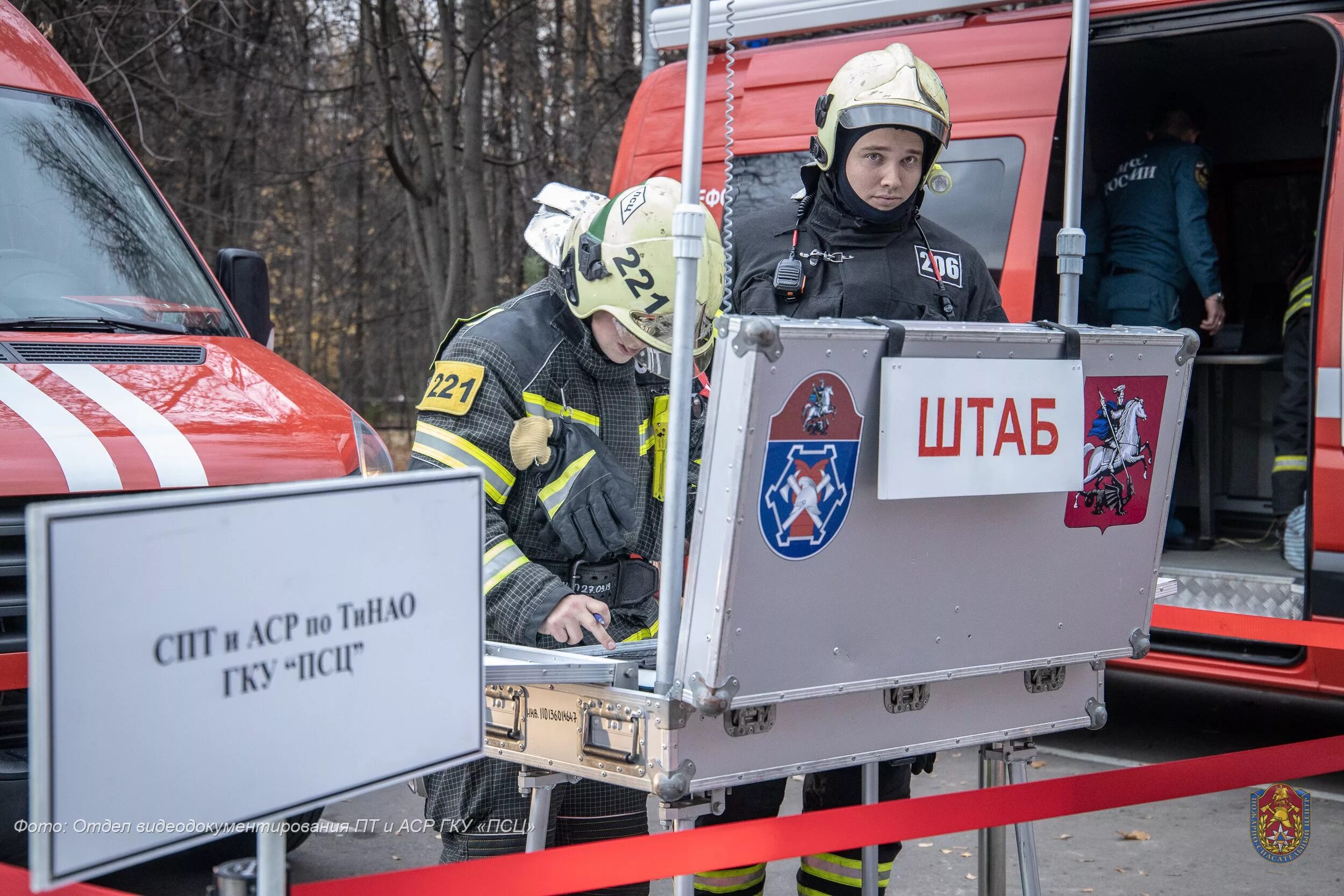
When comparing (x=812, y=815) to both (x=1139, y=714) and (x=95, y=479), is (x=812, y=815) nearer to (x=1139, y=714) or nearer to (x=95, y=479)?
(x=95, y=479)

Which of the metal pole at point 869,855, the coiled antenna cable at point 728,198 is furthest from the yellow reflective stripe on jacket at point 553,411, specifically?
the metal pole at point 869,855

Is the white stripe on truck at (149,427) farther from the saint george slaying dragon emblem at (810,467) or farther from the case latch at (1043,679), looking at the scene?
the case latch at (1043,679)

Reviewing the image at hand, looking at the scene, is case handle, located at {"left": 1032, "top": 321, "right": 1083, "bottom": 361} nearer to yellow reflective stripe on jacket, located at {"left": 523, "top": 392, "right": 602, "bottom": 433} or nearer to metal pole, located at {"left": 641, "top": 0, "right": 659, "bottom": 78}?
yellow reflective stripe on jacket, located at {"left": 523, "top": 392, "right": 602, "bottom": 433}

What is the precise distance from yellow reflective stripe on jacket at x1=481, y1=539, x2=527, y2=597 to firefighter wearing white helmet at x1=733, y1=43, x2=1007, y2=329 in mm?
989

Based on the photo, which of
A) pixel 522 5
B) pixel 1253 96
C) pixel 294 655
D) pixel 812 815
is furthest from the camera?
pixel 522 5

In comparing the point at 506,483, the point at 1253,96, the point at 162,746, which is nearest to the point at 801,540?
the point at 506,483

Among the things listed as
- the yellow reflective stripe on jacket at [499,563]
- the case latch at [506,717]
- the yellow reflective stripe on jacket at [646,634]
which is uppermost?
the yellow reflective stripe on jacket at [499,563]

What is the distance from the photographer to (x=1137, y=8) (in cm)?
505

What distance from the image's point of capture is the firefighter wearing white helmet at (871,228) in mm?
3031

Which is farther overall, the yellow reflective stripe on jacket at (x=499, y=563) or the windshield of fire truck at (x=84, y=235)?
the windshield of fire truck at (x=84, y=235)

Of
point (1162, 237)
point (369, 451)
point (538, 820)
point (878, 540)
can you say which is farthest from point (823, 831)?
point (1162, 237)

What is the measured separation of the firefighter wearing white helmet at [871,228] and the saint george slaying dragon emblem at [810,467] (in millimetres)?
1027

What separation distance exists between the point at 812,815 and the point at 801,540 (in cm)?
51

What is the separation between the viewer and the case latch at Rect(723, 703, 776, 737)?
86.1 inches
